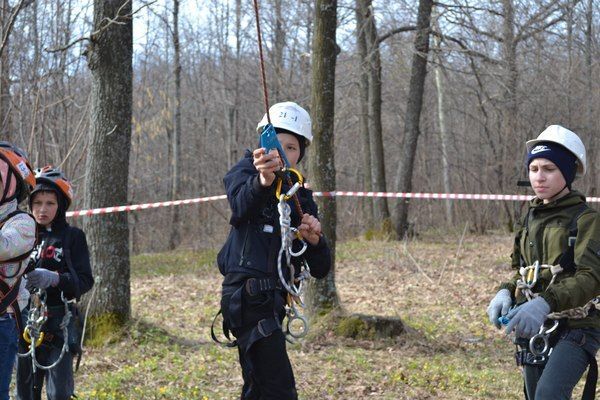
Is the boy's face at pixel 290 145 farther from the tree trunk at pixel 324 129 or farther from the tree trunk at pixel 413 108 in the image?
the tree trunk at pixel 413 108

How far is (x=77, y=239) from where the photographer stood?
532cm

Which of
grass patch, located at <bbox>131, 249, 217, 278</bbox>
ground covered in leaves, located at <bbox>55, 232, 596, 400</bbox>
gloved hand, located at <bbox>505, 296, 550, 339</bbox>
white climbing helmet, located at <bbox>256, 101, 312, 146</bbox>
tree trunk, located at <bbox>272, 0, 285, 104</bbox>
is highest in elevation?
tree trunk, located at <bbox>272, 0, 285, 104</bbox>

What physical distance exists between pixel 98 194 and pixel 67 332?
3124mm

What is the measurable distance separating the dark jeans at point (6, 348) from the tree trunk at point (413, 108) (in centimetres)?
1524

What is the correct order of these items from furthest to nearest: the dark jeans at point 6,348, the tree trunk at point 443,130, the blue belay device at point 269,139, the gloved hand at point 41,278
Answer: the tree trunk at point 443,130 < the gloved hand at point 41,278 < the dark jeans at point 6,348 < the blue belay device at point 269,139

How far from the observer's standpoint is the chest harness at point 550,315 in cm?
397

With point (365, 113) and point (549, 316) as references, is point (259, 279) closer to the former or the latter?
point (549, 316)

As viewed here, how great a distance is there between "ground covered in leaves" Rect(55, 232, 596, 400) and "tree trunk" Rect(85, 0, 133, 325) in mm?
535

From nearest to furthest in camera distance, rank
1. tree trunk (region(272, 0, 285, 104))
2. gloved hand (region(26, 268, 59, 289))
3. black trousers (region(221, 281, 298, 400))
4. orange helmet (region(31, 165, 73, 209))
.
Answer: black trousers (region(221, 281, 298, 400)), gloved hand (region(26, 268, 59, 289)), orange helmet (region(31, 165, 73, 209)), tree trunk (region(272, 0, 285, 104))

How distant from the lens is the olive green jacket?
3.83 meters

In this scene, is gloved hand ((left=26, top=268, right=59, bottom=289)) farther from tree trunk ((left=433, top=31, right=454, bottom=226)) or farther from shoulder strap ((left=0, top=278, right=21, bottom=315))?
tree trunk ((left=433, top=31, right=454, bottom=226))

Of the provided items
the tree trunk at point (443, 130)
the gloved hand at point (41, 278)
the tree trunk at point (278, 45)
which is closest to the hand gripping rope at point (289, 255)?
the gloved hand at point (41, 278)

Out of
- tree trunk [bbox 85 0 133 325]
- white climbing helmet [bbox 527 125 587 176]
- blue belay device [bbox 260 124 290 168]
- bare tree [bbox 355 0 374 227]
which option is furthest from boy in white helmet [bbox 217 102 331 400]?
bare tree [bbox 355 0 374 227]

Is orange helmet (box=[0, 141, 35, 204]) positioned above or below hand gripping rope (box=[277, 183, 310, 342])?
above
